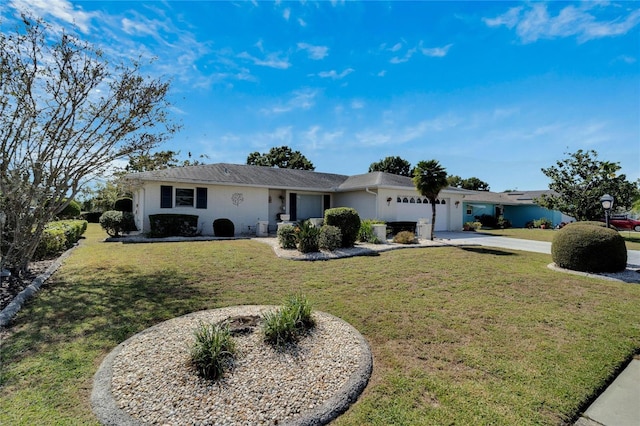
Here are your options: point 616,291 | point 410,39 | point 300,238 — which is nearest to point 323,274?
point 300,238

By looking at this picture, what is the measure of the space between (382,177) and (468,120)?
6.23 metres

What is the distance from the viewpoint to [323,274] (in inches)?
293

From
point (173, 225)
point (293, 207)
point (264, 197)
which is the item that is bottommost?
point (173, 225)

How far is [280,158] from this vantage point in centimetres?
4253

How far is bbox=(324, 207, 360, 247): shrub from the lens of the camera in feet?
36.2

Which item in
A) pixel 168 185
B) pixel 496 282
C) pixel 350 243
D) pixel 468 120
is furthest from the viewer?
pixel 168 185

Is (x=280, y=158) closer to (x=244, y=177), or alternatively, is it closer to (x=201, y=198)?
(x=244, y=177)

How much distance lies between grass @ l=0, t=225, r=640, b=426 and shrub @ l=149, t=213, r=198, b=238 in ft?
16.7

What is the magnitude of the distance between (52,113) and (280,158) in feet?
120

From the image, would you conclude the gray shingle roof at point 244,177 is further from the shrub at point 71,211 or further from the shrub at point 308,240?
the shrub at point 71,211

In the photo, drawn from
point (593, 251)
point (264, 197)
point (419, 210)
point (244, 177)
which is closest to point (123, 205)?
point (244, 177)

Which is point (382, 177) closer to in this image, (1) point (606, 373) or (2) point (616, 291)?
(2) point (616, 291)

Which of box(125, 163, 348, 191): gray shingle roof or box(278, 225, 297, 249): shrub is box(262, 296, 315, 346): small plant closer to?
box(278, 225, 297, 249): shrub

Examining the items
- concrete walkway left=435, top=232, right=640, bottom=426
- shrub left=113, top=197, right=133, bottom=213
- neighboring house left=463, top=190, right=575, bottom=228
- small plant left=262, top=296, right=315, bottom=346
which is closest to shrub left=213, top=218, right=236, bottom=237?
shrub left=113, top=197, right=133, bottom=213
